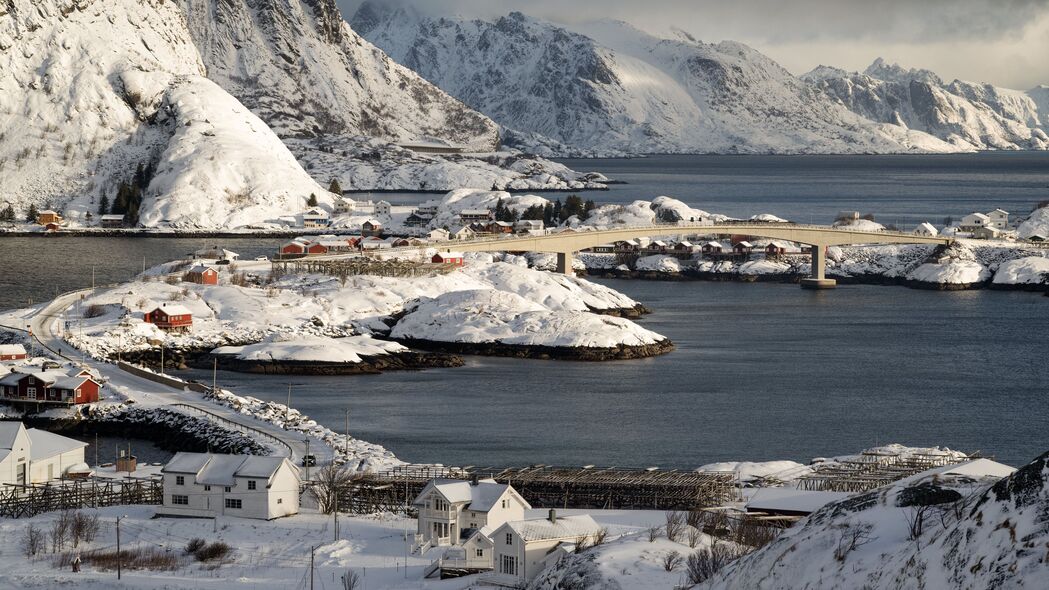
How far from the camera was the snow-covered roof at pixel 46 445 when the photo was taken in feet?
134

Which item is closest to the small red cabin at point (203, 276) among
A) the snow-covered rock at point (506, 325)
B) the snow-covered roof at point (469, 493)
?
the snow-covered rock at point (506, 325)

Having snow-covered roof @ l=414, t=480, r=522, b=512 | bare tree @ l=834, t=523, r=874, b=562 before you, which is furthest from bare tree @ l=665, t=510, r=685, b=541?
bare tree @ l=834, t=523, r=874, b=562

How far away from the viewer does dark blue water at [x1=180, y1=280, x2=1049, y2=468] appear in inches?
1887

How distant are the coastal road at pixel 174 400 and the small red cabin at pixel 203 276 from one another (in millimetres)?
10666

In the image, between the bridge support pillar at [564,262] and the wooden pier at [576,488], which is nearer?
the wooden pier at [576,488]

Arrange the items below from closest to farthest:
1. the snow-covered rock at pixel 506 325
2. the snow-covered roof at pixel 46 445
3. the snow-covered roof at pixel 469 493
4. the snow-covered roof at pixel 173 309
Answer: the snow-covered roof at pixel 469 493 → the snow-covered roof at pixel 46 445 → the snow-covered roof at pixel 173 309 → the snow-covered rock at pixel 506 325

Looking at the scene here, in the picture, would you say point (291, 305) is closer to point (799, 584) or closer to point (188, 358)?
point (188, 358)

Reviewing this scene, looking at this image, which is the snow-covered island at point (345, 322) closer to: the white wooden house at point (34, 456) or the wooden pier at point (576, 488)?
the white wooden house at point (34, 456)

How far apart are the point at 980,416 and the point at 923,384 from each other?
8027mm

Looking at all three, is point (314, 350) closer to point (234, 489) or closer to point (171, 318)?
point (171, 318)

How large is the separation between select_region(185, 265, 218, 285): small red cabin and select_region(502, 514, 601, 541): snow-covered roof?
→ 53.6 m

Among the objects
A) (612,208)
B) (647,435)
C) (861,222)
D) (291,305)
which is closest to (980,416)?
(647,435)

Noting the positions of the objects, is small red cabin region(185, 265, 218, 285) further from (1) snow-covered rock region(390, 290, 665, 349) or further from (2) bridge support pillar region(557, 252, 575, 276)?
(2) bridge support pillar region(557, 252, 575, 276)

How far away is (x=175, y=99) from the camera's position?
148m
